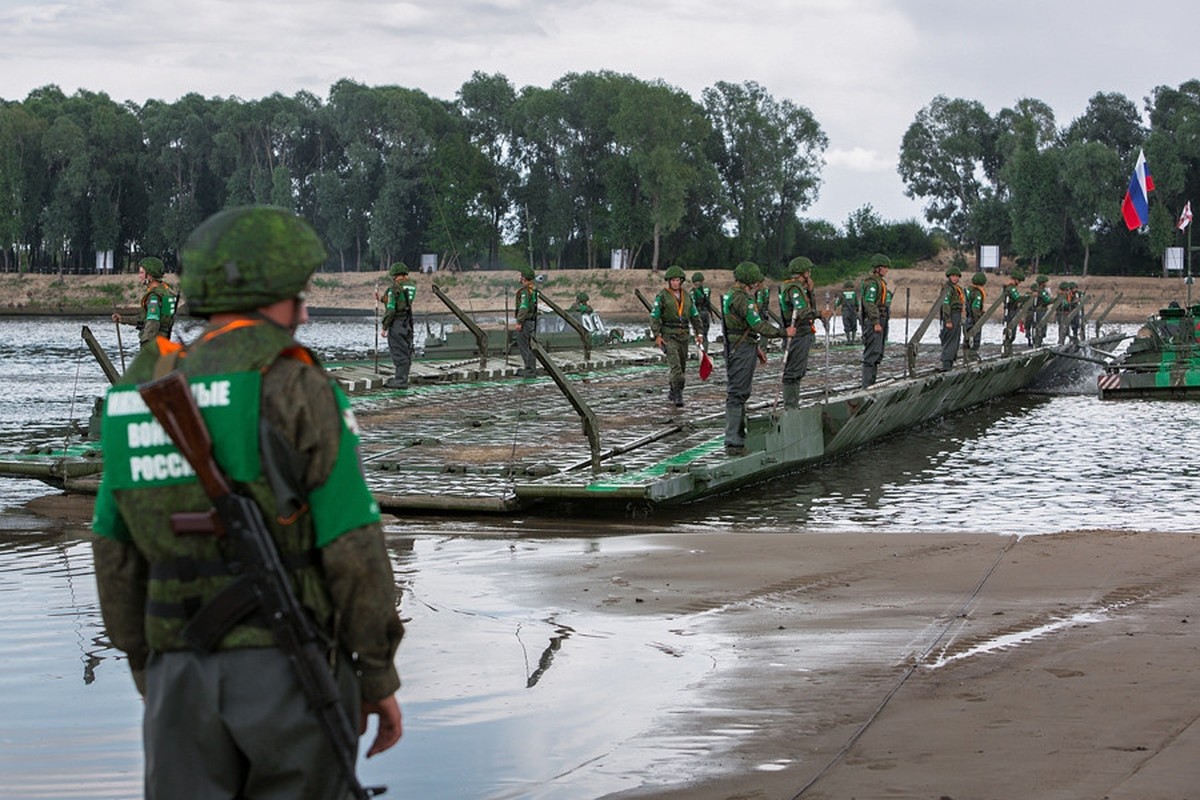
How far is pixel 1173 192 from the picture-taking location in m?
74.2

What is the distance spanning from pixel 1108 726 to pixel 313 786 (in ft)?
11.1

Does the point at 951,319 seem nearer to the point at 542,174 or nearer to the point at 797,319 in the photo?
the point at 797,319

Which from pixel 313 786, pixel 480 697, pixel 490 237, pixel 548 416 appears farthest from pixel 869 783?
pixel 490 237

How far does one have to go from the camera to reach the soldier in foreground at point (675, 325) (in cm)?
1877

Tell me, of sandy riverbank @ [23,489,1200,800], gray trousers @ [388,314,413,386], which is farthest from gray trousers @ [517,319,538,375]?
sandy riverbank @ [23,489,1200,800]

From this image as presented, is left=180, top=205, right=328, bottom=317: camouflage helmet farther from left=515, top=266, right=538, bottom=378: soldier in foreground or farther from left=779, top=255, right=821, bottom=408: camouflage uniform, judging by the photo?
left=515, top=266, right=538, bottom=378: soldier in foreground

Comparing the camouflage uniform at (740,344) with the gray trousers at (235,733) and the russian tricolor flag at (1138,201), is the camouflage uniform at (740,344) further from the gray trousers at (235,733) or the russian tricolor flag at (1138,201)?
the russian tricolor flag at (1138,201)

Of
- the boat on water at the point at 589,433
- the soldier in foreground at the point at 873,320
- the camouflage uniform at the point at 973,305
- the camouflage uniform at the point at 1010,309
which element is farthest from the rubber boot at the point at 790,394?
the camouflage uniform at the point at 1010,309

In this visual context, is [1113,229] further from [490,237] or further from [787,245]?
[490,237]

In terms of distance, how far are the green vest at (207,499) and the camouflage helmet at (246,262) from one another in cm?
9

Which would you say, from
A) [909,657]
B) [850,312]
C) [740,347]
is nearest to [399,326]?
[740,347]

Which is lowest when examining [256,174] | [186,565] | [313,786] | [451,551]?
[451,551]

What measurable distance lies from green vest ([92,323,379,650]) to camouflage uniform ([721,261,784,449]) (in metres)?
10.6

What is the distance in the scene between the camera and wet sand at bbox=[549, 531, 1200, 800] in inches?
210
